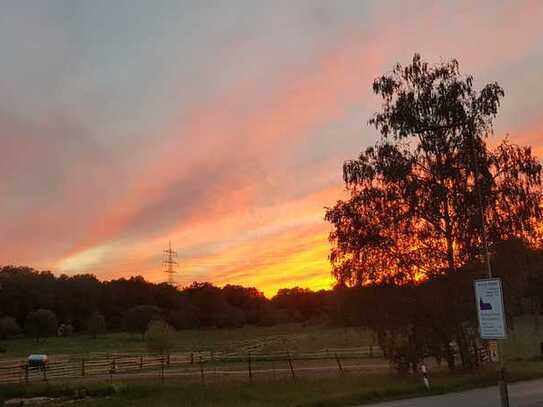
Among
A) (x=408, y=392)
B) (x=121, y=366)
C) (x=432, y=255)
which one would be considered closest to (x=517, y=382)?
(x=408, y=392)

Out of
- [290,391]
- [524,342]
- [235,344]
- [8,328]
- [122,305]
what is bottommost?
[235,344]

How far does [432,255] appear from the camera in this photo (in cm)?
3111

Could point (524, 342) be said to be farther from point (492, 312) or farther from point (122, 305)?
point (122, 305)

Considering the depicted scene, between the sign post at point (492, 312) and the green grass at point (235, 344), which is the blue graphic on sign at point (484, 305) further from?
the green grass at point (235, 344)

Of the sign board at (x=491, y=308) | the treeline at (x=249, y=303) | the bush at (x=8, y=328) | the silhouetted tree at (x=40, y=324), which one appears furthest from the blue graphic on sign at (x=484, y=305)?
the silhouetted tree at (x=40, y=324)

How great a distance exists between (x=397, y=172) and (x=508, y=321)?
903cm

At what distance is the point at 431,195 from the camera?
3111cm

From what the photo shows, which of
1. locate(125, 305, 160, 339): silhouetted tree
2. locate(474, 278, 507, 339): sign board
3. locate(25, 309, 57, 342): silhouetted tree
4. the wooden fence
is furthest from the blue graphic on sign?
locate(125, 305, 160, 339): silhouetted tree

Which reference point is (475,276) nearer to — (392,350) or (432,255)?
(432,255)

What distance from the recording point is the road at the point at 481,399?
18422 millimetres

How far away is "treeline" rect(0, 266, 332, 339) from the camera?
142375mm

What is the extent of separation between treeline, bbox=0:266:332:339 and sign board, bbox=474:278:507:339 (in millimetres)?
122945

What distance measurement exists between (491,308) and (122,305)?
160077 mm

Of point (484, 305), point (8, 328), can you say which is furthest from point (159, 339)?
point (8, 328)
